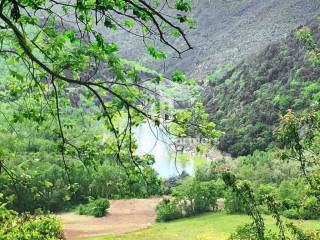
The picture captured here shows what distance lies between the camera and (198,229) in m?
43.7

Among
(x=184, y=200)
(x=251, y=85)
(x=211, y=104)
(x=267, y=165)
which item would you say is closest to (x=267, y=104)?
(x=251, y=85)

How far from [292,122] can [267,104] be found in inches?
4446

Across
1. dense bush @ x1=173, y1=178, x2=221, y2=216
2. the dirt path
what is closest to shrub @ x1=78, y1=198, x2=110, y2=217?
the dirt path

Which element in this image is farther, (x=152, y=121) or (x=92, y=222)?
(x=92, y=222)

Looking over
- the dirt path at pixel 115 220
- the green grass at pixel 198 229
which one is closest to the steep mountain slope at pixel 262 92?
the dirt path at pixel 115 220

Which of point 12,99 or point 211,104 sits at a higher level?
point 211,104

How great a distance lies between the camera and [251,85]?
132 m

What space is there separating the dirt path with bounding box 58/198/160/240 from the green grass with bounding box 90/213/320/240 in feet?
8.90

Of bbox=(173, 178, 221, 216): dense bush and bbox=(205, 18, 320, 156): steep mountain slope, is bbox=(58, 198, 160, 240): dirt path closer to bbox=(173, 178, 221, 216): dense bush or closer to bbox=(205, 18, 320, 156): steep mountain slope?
bbox=(173, 178, 221, 216): dense bush

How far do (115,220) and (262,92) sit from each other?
7645 centimetres

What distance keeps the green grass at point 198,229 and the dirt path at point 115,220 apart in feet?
8.90

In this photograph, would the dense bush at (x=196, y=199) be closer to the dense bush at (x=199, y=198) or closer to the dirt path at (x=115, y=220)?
the dense bush at (x=199, y=198)

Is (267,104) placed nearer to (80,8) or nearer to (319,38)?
(319,38)

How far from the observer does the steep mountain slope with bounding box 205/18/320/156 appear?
108875 mm
